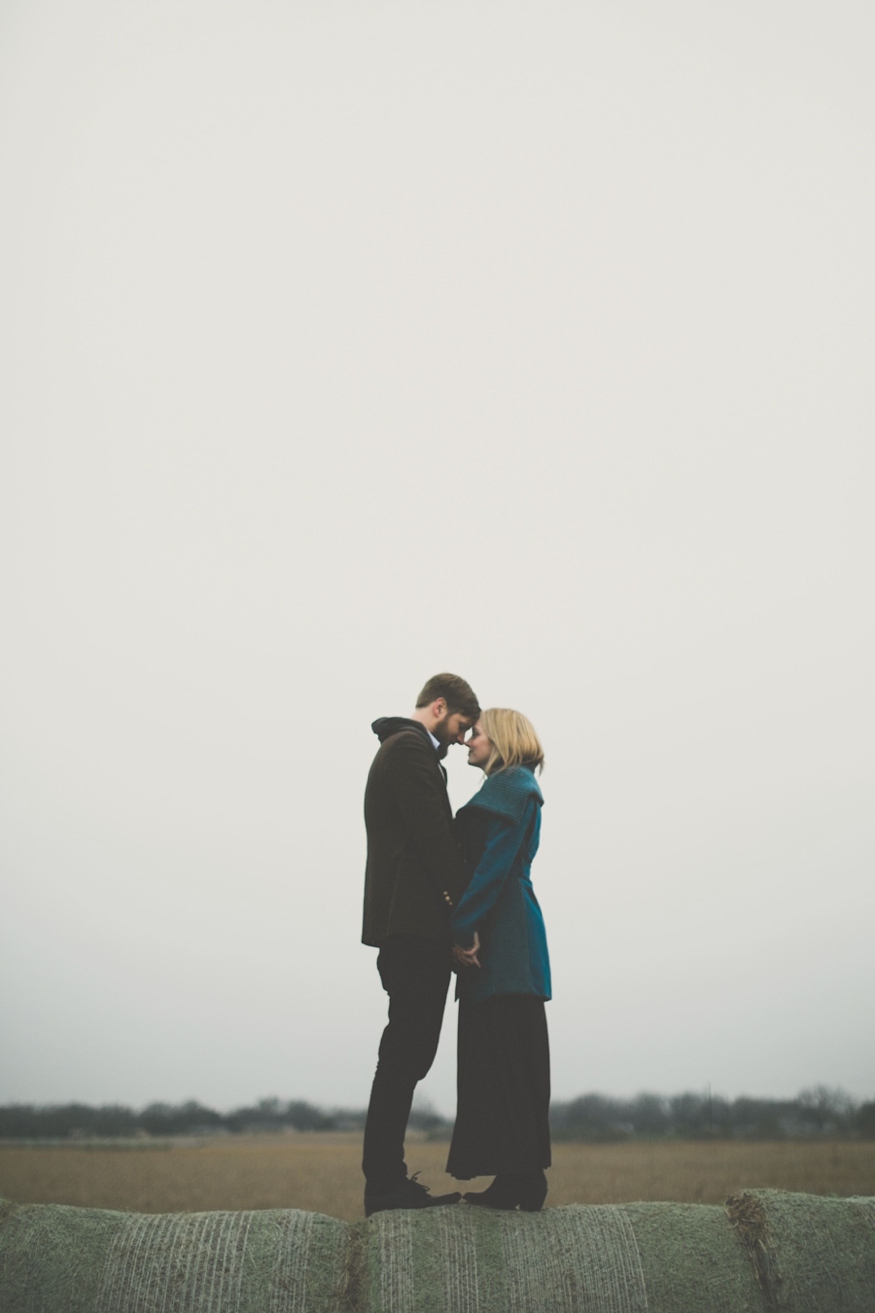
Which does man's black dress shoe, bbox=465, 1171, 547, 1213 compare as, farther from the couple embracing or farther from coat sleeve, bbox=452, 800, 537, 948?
coat sleeve, bbox=452, 800, 537, 948

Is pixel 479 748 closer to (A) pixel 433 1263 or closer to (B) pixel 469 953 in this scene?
(B) pixel 469 953

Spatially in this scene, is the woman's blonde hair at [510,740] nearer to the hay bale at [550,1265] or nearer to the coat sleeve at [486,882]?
the coat sleeve at [486,882]

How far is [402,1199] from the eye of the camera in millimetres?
2734

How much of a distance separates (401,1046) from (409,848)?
63 cm

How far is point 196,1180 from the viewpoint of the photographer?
7.55 m

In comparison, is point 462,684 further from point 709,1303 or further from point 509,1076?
point 709,1303

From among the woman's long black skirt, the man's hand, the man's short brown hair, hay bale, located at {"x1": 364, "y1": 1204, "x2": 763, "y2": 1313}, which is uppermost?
the man's short brown hair

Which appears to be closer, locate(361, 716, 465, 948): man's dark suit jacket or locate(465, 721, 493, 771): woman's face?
locate(361, 716, 465, 948): man's dark suit jacket

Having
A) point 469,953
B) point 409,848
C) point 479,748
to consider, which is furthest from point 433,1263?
point 479,748

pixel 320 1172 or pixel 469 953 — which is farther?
pixel 320 1172

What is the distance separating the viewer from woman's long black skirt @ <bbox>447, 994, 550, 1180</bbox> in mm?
2730

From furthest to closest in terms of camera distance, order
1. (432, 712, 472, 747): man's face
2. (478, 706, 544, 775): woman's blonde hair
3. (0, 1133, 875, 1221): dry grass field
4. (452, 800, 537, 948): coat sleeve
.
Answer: (0, 1133, 875, 1221): dry grass field, (432, 712, 472, 747): man's face, (478, 706, 544, 775): woman's blonde hair, (452, 800, 537, 948): coat sleeve

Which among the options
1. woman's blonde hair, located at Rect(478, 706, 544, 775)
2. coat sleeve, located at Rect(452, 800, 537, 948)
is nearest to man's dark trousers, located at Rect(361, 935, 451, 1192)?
coat sleeve, located at Rect(452, 800, 537, 948)

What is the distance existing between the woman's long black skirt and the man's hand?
0.14m
